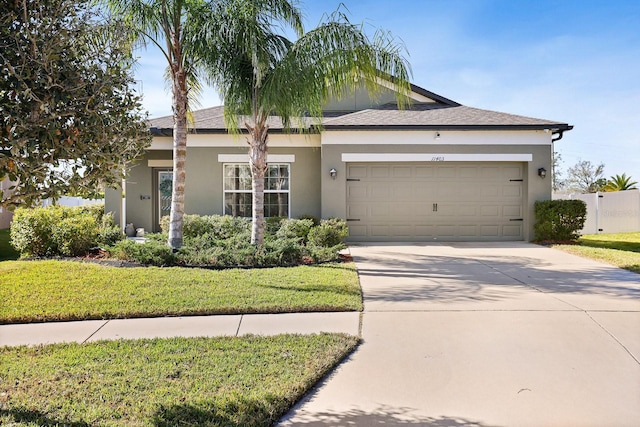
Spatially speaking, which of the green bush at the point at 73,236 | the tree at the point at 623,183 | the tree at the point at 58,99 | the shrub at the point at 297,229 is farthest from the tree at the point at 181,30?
the tree at the point at 623,183

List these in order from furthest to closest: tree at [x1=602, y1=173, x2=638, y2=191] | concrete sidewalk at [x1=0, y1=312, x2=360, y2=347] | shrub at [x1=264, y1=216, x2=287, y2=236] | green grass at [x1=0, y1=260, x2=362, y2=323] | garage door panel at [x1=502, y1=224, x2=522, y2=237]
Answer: tree at [x1=602, y1=173, x2=638, y2=191] → garage door panel at [x1=502, y1=224, x2=522, y2=237] → shrub at [x1=264, y1=216, x2=287, y2=236] → green grass at [x1=0, y1=260, x2=362, y2=323] → concrete sidewalk at [x1=0, y1=312, x2=360, y2=347]

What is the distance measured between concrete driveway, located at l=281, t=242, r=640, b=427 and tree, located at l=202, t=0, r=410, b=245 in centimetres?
438

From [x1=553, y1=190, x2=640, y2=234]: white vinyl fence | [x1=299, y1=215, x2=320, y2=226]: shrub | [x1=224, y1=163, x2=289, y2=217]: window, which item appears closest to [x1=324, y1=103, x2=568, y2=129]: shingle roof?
[x1=224, y1=163, x2=289, y2=217]: window

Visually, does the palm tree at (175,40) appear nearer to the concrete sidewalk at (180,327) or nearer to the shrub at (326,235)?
the shrub at (326,235)

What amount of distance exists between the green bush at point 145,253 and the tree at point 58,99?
6.10 m

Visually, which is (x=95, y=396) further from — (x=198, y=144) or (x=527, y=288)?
(x=198, y=144)

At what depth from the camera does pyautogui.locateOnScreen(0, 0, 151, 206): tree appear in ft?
9.68

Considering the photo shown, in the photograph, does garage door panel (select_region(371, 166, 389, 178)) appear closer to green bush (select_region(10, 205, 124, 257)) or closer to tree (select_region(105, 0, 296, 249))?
tree (select_region(105, 0, 296, 249))

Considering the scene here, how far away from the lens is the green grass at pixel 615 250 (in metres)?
10.1

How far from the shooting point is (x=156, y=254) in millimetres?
9609

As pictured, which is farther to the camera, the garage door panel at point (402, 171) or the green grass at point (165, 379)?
the garage door panel at point (402, 171)

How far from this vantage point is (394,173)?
1438cm

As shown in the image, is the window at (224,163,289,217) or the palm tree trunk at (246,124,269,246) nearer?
the palm tree trunk at (246,124,269,246)

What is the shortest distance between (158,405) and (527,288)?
248 inches
